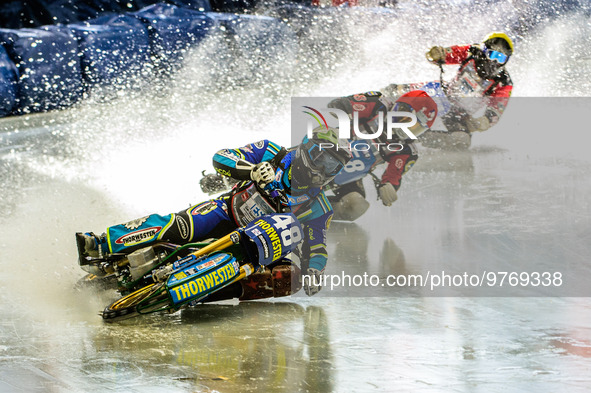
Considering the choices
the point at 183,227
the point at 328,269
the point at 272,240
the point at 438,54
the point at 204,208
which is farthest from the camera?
the point at 438,54

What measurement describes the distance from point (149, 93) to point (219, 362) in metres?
7.68

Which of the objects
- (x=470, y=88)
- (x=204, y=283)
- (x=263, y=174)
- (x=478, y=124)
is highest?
(x=470, y=88)

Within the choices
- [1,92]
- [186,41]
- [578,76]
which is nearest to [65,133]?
[1,92]

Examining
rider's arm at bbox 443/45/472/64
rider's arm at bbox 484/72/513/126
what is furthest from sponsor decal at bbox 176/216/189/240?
rider's arm at bbox 484/72/513/126

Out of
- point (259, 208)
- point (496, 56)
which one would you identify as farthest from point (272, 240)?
point (496, 56)

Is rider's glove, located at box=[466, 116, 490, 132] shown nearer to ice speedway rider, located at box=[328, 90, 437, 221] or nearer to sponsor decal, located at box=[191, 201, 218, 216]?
ice speedway rider, located at box=[328, 90, 437, 221]

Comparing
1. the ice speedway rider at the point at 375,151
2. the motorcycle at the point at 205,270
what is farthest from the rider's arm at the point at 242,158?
the ice speedway rider at the point at 375,151

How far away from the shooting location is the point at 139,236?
5.05m

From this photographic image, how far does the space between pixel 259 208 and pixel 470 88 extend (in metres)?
5.20

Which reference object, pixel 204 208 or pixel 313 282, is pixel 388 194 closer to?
pixel 313 282

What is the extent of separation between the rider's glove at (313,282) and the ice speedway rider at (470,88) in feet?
14.7

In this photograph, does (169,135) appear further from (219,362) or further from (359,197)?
(219,362)

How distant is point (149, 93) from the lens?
10938mm

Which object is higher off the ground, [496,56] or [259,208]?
[496,56]
